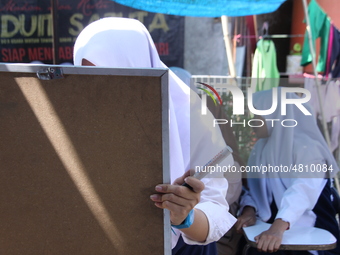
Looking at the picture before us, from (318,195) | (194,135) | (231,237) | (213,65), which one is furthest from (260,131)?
(213,65)

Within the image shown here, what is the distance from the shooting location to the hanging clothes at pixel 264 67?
4887 mm

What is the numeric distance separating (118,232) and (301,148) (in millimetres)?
1764

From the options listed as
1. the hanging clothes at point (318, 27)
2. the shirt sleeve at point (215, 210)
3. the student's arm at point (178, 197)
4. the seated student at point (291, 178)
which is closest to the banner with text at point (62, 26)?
the hanging clothes at point (318, 27)

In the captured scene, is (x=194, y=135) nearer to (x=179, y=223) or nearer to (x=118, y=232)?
(x=179, y=223)

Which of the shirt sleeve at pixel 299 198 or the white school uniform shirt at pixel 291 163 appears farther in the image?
the white school uniform shirt at pixel 291 163

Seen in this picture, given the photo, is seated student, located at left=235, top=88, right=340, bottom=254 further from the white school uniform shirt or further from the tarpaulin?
the tarpaulin

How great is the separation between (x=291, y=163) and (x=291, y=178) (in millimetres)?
94

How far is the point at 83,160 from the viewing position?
792mm

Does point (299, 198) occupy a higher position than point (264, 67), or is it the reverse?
point (264, 67)

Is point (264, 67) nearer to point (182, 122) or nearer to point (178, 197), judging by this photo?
point (182, 122)

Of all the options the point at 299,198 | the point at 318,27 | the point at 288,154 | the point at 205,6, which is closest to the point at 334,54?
the point at 318,27

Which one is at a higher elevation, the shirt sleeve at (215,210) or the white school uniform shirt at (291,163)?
the shirt sleeve at (215,210)

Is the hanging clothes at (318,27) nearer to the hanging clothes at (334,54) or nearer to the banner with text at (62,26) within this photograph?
the hanging clothes at (334,54)

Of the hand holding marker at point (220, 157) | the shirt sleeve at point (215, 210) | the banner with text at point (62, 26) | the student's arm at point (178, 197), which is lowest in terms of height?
the shirt sleeve at point (215, 210)
